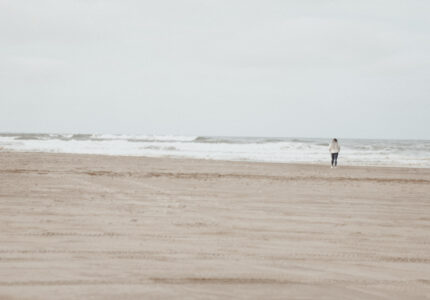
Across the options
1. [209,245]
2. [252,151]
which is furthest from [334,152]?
[209,245]

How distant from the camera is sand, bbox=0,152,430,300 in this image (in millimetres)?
3520

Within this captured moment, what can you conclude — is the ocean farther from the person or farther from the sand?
the sand

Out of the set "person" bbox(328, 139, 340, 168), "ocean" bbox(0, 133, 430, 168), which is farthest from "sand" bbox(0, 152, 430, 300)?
"ocean" bbox(0, 133, 430, 168)

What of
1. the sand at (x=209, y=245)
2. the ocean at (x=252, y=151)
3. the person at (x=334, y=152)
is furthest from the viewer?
the ocean at (x=252, y=151)

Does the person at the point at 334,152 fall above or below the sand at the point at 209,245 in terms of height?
above

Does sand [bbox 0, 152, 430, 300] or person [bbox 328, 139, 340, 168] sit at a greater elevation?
person [bbox 328, 139, 340, 168]

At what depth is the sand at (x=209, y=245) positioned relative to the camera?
3.52 m

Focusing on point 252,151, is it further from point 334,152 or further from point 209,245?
point 209,245

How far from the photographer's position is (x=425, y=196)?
9.87m

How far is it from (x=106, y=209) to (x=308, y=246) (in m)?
3.53

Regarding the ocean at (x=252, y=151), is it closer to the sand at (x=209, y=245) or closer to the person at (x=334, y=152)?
the person at (x=334, y=152)

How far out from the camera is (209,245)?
4.88 meters

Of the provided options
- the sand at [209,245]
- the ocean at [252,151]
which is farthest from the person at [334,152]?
the sand at [209,245]

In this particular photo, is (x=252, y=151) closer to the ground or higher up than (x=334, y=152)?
closer to the ground
